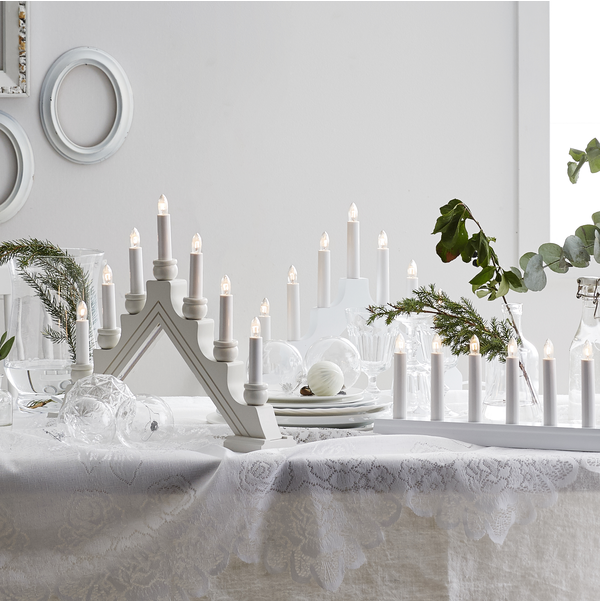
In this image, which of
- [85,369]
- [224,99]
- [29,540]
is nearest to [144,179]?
[224,99]

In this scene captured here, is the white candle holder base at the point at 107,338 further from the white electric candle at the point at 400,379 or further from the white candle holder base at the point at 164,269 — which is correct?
the white electric candle at the point at 400,379

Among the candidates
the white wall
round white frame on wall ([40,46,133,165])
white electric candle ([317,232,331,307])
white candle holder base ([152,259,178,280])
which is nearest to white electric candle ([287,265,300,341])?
white electric candle ([317,232,331,307])

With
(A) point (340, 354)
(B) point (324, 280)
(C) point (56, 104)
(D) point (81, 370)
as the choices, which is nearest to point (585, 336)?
(A) point (340, 354)

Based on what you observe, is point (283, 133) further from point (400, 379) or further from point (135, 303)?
point (400, 379)

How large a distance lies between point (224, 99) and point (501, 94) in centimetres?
79

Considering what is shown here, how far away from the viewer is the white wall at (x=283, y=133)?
5.99 feet

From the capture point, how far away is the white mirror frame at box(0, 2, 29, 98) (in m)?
1.79

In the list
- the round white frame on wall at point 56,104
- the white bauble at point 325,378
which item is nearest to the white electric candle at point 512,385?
the white bauble at point 325,378

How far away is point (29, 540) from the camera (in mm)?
749

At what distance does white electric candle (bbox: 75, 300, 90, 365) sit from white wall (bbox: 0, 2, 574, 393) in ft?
2.98

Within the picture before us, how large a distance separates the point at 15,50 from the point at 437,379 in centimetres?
159

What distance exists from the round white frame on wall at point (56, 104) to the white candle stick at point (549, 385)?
1416 mm

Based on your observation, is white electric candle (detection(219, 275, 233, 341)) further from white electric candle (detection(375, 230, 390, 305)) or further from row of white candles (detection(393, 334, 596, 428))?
white electric candle (detection(375, 230, 390, 305))

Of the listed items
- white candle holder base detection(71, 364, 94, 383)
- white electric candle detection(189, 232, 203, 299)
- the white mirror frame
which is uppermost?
the white mirror frame
